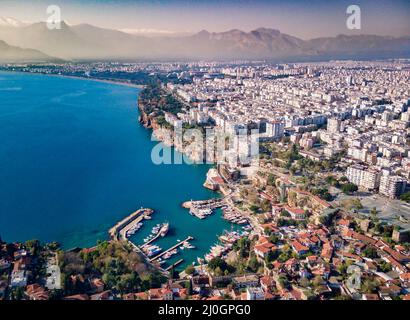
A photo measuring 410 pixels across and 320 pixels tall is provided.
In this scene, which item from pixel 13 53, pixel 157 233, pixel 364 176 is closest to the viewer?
pixel 157 233

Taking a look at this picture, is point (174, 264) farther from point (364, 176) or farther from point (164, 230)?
point (364, 176)

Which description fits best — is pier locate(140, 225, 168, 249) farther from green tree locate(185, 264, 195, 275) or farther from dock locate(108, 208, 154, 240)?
green tree locate(185, 264, 195, 275)

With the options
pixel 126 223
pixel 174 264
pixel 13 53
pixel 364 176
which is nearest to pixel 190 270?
pixel 174 264

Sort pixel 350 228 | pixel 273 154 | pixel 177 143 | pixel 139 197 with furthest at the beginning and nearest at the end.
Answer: pixel 177 143 < pixel 273 154 < pixel 139 197 < pixel 350 228

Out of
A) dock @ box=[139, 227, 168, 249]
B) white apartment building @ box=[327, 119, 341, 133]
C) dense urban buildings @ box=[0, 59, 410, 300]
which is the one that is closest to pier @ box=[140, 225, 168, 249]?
dock @ box=[139, 227, 168, 249]
